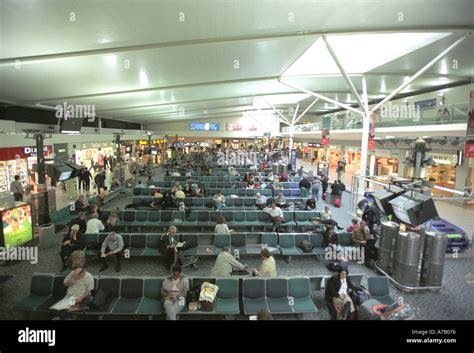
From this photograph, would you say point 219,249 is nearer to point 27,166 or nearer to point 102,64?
point 102,64

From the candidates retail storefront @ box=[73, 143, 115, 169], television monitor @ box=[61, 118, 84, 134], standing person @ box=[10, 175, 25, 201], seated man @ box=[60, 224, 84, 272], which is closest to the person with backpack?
seated man @ box=[60, 224, 84, 272]

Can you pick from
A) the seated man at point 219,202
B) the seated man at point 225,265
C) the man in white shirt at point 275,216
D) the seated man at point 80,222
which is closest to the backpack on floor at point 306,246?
the man in white shirt at point 275,216

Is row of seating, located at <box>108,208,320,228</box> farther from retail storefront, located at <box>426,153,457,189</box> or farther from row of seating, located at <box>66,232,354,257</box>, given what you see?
retail storefront, located at <box>426,153,457,189</box>

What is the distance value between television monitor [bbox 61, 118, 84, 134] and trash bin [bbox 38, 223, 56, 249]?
608 cm

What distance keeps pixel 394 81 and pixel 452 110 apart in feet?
14.9

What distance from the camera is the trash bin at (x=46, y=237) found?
8750 millimetres

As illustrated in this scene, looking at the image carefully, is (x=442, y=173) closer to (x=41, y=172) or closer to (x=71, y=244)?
(x=71, y=244)

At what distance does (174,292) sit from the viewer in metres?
5.14

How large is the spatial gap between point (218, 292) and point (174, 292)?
0.89m

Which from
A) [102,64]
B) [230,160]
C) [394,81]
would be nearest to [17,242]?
[102,64]

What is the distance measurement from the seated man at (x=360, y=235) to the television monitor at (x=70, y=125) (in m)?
13.3

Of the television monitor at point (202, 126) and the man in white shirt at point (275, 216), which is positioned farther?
the television monitor at point (202, 126)

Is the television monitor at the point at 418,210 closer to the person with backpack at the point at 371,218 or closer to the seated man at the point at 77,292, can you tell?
the person with backpack at the point at 371,218
